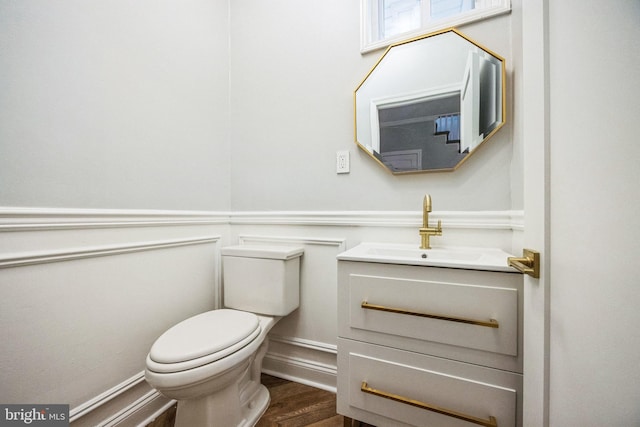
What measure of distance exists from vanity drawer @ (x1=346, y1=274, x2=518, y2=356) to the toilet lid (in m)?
0.43

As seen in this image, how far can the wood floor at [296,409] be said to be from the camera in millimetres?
1062

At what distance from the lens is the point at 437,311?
31.5 inches

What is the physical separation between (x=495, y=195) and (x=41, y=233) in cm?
170

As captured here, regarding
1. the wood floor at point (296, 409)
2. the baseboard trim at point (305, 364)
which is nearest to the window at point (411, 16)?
the baseboard trim at point (305, 364)

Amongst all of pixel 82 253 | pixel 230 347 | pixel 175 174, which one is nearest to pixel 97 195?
pixel 82 253

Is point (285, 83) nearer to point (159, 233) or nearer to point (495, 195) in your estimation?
point (159, 233)

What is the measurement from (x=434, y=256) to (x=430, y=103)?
700 mm

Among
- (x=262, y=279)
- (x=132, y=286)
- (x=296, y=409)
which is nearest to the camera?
(x=132, y=286)

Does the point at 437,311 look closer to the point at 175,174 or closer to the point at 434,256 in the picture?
the point at 434,256

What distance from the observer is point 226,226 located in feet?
5.14

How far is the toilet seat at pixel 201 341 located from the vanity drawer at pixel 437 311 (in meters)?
0.43

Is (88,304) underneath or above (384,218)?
underneath

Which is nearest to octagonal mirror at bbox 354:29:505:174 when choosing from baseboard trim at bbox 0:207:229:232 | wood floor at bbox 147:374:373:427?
baseboard trim at bbox 0:207:229:232

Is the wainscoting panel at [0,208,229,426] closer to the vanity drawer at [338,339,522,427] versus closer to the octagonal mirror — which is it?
the vanity drawer at [338,339,522,427]
